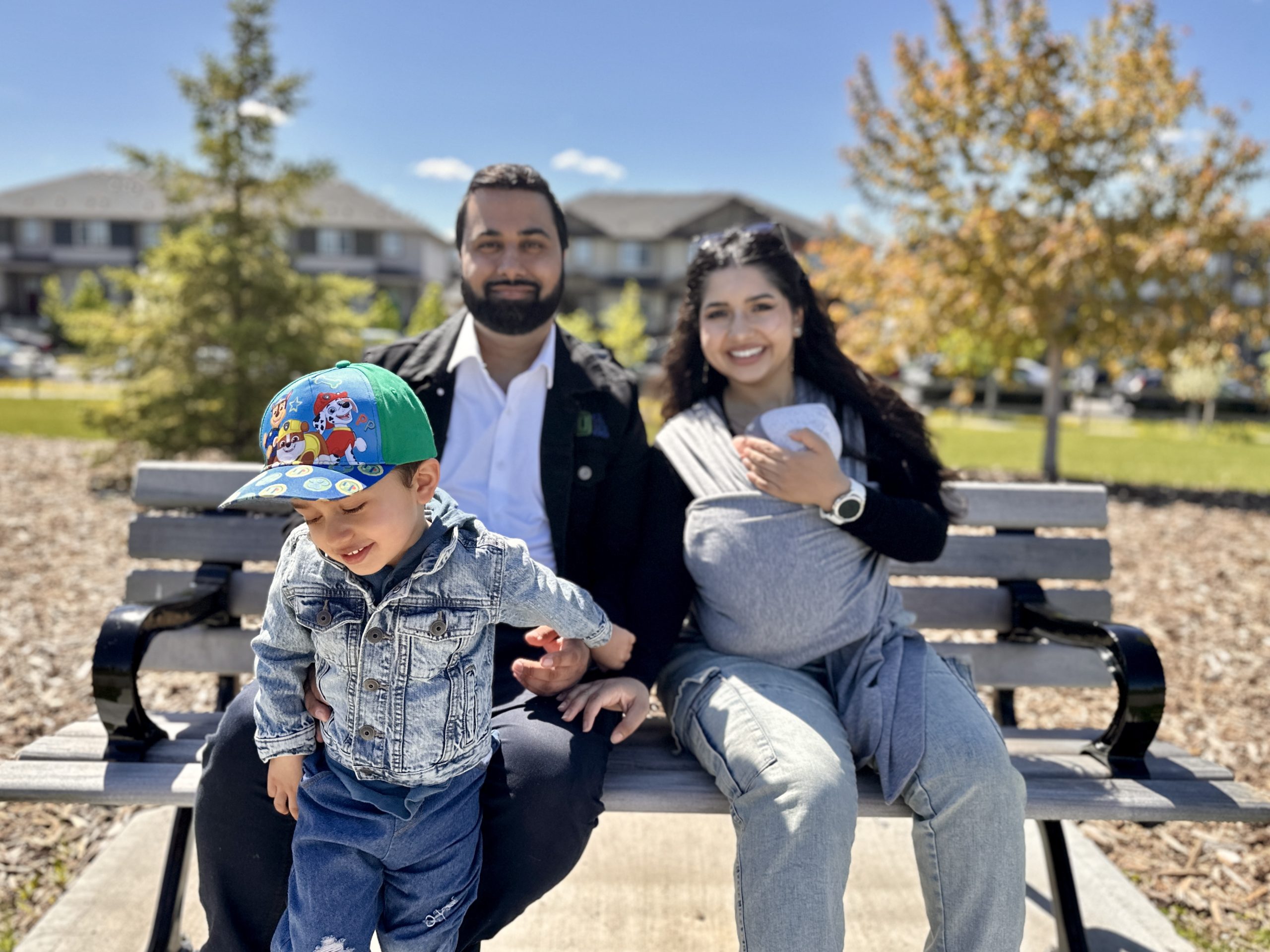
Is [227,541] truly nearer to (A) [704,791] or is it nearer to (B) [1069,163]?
(A) [704,791]

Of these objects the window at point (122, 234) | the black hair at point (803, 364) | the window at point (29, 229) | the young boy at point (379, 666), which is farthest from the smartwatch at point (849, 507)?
the window at point (29, 229)

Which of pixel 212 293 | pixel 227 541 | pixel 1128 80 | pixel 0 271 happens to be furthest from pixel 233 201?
pixel 0 271

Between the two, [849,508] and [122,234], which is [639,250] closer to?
[122,234]

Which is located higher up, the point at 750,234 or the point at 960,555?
the point at 750,234

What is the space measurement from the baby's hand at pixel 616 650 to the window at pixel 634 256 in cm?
4913

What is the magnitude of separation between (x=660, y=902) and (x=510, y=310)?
1871mm

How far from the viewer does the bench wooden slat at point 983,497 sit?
120 inches

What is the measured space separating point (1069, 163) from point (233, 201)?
9.46 m

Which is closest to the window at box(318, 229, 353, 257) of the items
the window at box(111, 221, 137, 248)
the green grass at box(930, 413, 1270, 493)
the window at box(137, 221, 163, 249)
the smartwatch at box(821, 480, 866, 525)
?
the window at box(137, 221, 163, 249)

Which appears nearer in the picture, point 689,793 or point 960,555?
point 689,793

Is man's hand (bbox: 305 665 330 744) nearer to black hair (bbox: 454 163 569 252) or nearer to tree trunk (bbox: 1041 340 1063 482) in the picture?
black hair (bbox: 454 163 569 252)

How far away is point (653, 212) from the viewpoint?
5106 cm

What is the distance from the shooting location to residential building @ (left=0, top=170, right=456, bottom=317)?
50.4 metres

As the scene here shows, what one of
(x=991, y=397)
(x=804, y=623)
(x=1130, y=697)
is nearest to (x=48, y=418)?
(x=804, y=623)
